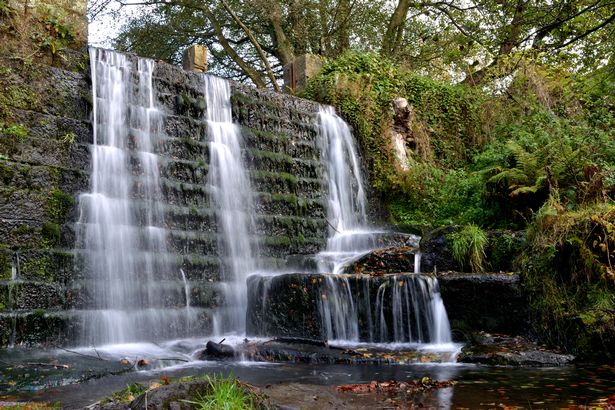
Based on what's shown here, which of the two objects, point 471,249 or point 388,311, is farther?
point 471,249

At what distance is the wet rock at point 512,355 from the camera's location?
→ 665 cm

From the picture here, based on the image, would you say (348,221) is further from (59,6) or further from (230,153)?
(59,6)

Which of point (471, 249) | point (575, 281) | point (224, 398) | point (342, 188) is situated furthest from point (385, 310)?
point (342, 188)

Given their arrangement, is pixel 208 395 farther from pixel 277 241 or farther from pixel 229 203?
pixel 277 241

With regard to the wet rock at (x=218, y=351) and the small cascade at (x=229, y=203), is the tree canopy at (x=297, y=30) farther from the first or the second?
the wet rock at (x=218, y=351)

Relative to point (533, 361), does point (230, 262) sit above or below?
above

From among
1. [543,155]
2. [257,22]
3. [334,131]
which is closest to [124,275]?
[334,131]

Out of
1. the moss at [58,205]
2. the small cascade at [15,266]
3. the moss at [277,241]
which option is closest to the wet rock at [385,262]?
the moss at [277,241]

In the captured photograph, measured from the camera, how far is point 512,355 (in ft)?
22.2

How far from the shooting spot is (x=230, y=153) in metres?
11.0

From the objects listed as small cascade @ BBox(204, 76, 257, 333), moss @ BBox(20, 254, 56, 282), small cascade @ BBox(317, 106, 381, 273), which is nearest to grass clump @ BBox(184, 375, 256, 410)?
moss @ BBox(20, 254, 56, 282)

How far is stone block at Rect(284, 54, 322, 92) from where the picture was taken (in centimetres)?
1499

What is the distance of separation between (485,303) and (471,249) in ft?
4.58

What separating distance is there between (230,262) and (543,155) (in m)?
6.21
